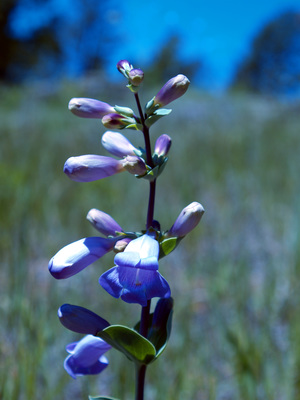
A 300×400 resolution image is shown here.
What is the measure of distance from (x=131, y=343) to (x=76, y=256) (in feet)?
0.82

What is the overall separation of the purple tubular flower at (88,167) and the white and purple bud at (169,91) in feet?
0.58

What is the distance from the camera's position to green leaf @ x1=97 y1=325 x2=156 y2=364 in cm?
93

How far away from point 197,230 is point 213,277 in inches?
39.9

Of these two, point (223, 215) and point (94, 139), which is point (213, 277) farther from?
point (94, 139)

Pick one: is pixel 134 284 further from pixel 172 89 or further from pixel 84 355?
pixel 172 89

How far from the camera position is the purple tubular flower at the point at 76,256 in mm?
965

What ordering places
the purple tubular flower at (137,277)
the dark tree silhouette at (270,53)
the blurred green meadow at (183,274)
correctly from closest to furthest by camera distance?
1. the purple tubular flower at (137,277)
2. the blurred green meadow at (183,274)
3. the dark tree silhouette at (270,53)

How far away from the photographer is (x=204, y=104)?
48.3ft

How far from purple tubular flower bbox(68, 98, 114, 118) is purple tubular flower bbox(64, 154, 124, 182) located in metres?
0.13

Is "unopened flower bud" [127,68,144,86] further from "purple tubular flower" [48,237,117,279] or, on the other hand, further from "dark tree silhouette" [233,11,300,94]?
"dark tree silhouette" [233,11,300,94]

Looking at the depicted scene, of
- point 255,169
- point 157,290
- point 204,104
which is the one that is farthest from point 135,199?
point 204,104

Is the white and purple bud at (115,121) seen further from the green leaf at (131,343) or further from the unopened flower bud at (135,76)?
the green leaf at (131,343)

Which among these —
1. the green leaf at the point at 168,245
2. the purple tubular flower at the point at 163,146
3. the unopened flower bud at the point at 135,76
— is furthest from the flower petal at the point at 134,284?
the unopened flower bud at the point at 135,76

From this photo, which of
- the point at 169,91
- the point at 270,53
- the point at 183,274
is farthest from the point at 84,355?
the point at 270,53
